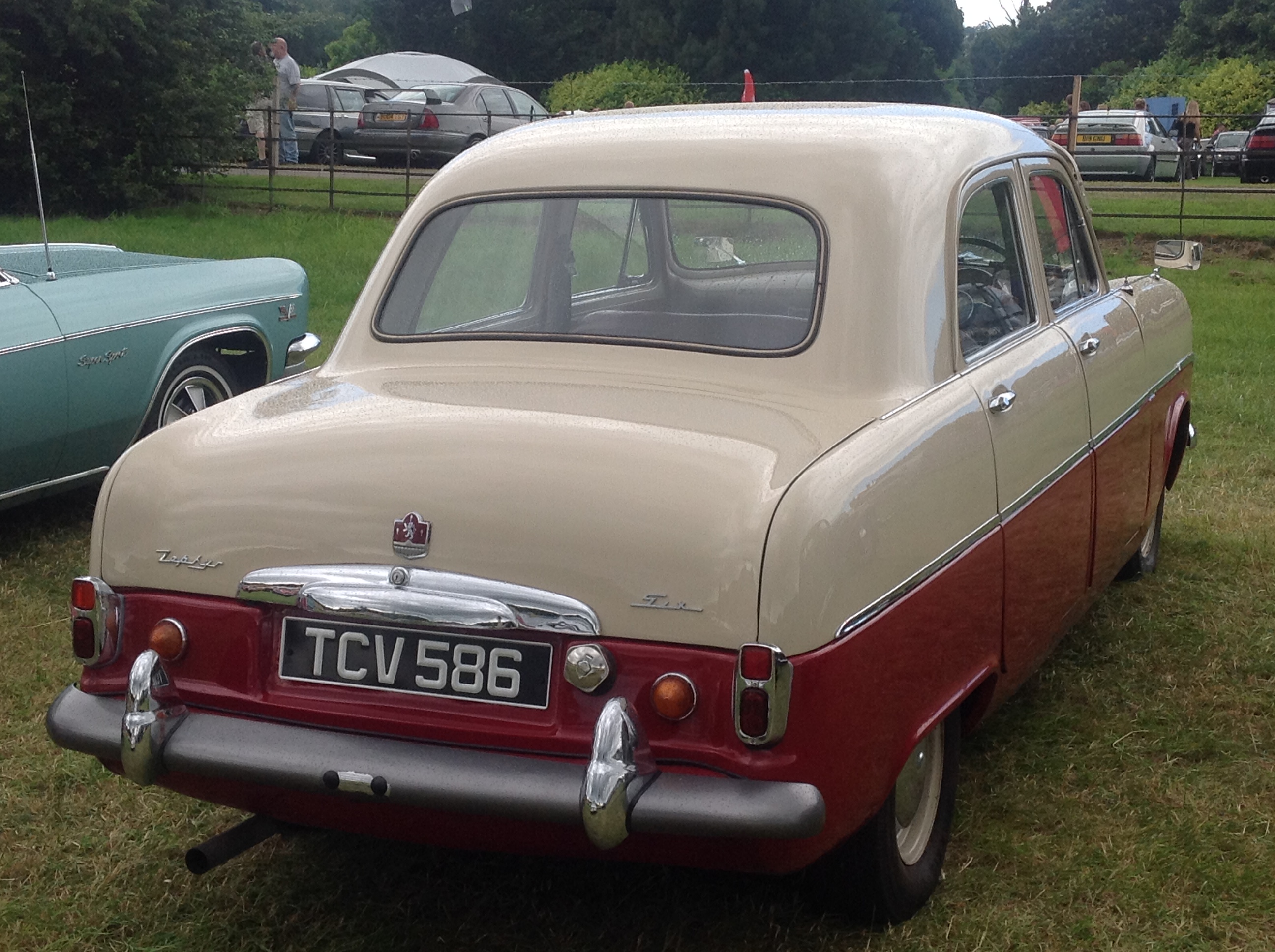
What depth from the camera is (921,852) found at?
322cm

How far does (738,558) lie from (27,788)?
2.23 metres

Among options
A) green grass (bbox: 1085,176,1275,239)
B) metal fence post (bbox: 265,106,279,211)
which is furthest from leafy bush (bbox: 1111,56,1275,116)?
metal fence post (bbox: 265,106,279,211)

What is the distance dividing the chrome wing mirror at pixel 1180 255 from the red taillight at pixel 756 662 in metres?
3.25

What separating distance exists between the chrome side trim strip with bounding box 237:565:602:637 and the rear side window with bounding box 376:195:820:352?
0.92 metres

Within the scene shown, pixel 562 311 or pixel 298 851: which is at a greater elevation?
pixel 562 311

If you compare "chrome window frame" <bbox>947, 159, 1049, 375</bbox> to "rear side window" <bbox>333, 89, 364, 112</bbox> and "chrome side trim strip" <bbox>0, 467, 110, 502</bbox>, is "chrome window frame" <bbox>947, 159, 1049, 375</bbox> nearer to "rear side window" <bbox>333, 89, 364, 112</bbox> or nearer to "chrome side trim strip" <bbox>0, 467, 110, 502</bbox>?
"chrome side trim strip" <bbox>0, 467, 110, 502</bbox>

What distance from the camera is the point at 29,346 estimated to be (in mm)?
5199

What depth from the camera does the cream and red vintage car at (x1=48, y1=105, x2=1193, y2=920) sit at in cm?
253

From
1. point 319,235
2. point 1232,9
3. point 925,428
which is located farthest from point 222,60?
point 1232,9

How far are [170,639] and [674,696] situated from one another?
101 centimetres

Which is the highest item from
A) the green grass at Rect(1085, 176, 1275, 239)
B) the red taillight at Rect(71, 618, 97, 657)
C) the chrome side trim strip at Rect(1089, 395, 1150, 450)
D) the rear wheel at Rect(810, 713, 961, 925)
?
the chrome side trim strip at Rect(1089, 395, 1150, 450)

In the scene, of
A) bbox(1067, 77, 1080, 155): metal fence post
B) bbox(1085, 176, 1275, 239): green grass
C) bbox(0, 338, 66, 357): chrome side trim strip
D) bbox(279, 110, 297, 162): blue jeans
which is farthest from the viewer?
bbox(279, 110, 297, 162): blue jeans

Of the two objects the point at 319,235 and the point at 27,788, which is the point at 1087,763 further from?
the point at 319,235

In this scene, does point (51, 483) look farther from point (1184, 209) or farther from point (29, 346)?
point (1184, 209)
